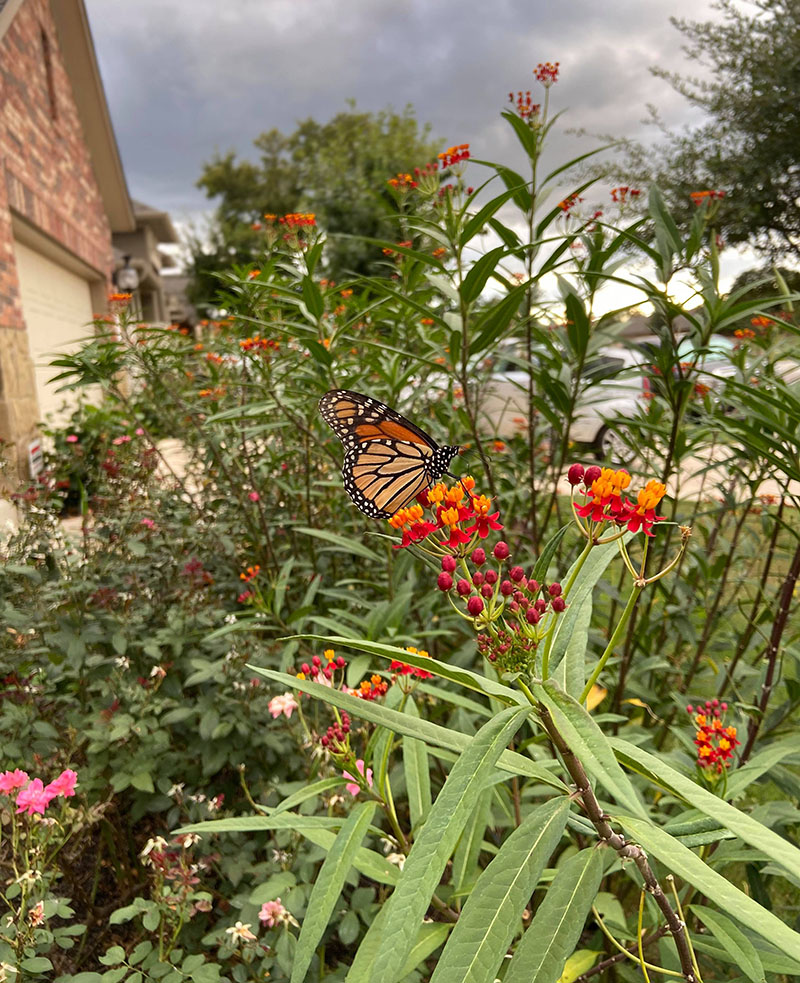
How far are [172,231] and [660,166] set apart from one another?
48.6ft

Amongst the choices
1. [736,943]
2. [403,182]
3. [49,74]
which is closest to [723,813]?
[736,943]

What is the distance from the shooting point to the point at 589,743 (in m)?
0.69

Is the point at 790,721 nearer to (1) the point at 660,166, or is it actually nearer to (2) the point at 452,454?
(2) the point at 452,454

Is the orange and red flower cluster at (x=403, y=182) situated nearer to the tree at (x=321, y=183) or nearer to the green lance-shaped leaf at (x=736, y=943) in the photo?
the green lance-shaped leaf at (x=736, y=943)

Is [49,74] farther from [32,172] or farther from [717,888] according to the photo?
[717,888]

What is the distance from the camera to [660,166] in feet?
39.3

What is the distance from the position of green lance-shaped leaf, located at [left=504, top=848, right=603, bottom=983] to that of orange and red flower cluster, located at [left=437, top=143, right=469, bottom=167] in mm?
1702

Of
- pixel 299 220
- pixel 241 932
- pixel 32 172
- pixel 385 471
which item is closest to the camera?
pixel 241 932

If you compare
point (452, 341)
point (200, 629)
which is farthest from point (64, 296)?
point (452, 341)

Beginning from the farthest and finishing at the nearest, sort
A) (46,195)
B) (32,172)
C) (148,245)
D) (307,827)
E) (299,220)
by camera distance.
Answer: (148,245), (46,195), (32,172), (299,220), (307,827)

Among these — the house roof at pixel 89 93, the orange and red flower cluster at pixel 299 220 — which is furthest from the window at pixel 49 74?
the orange and red flower cluster at pixel 299 220

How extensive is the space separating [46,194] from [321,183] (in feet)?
45.6

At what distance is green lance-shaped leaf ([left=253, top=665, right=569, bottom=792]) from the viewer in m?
0.87

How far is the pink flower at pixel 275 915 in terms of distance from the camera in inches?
53.4
